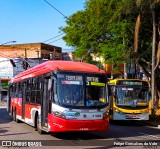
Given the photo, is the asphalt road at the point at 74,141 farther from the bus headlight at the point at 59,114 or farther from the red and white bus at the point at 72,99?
the bus headlight at the point at 59,114

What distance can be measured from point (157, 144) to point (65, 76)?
3994 millimetres

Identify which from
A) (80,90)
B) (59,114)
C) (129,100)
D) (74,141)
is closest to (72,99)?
(80,90)

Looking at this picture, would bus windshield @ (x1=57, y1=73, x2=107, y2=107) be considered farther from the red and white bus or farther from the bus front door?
the bus front door

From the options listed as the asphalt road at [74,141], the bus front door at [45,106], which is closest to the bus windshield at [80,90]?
the bus front door at [45,106]

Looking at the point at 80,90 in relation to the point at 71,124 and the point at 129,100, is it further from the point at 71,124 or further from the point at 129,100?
the point at 129,100

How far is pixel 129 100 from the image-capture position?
23.9 meters

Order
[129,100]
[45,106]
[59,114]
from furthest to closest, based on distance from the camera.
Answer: [129,100] → [45,106] → [59,114]

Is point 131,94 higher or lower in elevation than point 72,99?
lower

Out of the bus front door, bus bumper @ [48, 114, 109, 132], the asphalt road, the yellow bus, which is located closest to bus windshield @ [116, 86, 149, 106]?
the yellow bus

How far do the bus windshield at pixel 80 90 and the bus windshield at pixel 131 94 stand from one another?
329 inches

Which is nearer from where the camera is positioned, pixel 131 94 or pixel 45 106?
pixel 45 106

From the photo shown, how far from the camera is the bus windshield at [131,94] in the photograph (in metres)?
23.9

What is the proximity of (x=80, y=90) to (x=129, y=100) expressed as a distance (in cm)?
916

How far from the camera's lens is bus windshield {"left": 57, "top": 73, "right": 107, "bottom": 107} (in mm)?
15016
